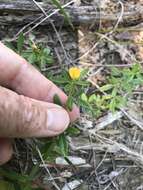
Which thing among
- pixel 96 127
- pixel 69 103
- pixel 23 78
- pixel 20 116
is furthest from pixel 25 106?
pixel 96 127

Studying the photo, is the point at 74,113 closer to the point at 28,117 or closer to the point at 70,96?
the point at 70,96

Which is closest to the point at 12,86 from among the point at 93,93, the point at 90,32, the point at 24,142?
the point at 24,142

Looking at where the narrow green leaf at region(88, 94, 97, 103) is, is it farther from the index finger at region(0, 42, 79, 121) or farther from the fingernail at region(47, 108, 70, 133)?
the fingernail at region(47, 108, 70, 133)

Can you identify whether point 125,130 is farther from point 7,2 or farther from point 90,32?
point 7,2

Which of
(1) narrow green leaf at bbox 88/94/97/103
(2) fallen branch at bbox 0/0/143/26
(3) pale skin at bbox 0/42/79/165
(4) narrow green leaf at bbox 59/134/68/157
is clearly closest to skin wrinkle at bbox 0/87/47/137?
(3) pale skin at bbox 0/42/79/165

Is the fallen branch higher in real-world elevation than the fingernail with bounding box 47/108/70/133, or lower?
higher
